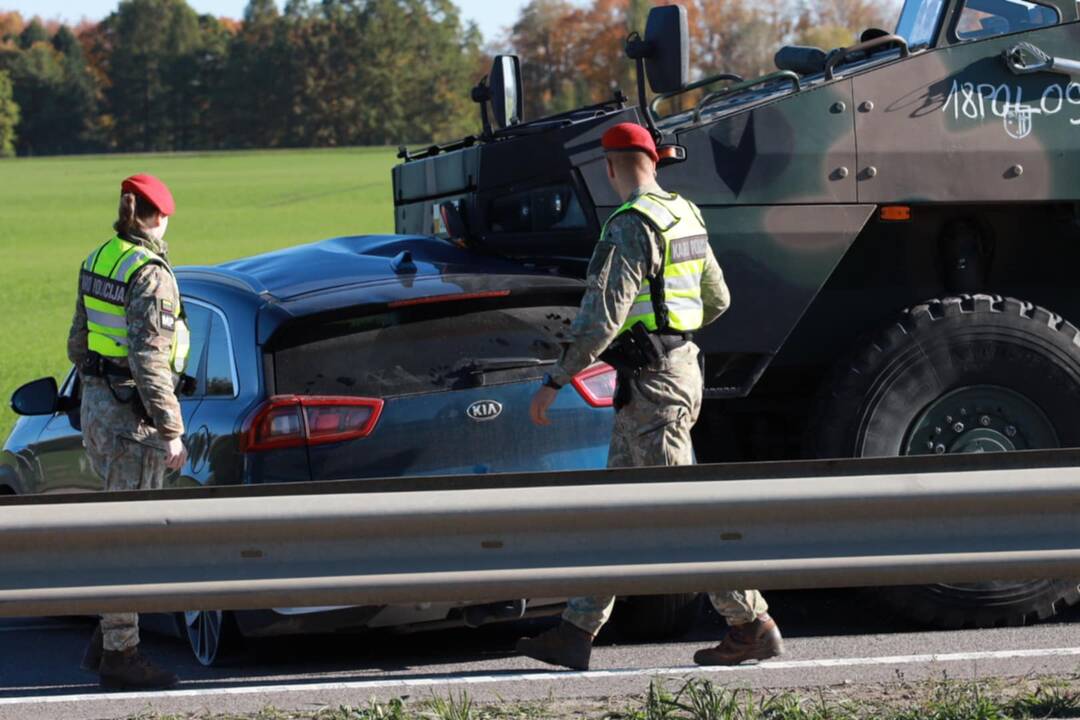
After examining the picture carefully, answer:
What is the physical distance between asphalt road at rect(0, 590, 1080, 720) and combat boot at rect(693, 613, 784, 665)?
7 centimetres

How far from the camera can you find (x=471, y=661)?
6012 mm

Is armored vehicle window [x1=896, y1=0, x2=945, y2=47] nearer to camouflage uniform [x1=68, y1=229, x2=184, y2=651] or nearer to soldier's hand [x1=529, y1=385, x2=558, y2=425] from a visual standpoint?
soldier's hand [x1=529, y1=385, x2=558, y2=425]

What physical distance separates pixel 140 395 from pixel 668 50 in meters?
2.28

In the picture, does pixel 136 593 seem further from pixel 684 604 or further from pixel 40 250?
pixel 40 250

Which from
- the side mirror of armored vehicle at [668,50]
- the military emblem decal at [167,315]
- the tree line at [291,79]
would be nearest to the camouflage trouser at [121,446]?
the military emblem decal at [167,315]

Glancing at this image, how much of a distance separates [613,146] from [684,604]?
1664mm

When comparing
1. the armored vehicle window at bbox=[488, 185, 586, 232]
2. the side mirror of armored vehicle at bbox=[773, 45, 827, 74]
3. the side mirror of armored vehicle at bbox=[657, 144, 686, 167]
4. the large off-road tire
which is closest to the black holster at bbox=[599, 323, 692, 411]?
the side mirror of armored vehicle at bbox=[657, 144, 686, 167]

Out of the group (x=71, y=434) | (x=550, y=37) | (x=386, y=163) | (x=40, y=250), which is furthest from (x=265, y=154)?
(x=71, y=434)

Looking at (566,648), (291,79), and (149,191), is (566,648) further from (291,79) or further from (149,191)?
(291,79)

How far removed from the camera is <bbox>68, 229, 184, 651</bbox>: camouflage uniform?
575 cm

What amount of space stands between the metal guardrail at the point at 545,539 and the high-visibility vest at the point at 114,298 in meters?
1.42

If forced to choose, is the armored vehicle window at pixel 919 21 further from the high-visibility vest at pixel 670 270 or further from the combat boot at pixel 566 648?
the combat boot at pixel 566 648

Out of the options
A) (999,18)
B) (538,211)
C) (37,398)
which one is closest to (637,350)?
(538,211)

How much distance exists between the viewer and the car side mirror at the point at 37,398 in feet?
21.9
